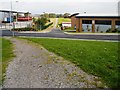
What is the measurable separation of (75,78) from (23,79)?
1.83 meters

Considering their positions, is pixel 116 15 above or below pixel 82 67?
above

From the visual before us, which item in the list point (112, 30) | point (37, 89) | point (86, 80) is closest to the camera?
point (37, 89)

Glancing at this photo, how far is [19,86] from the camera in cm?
790

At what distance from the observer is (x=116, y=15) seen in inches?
2039

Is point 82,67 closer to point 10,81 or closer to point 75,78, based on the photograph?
point 75,78

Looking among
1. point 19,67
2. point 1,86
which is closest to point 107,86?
point 1,86

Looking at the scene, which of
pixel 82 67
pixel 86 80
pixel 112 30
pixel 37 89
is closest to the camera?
pixel 37 89

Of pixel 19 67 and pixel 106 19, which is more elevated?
pixel 106 19

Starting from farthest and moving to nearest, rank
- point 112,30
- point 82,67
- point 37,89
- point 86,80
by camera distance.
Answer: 1. point 112,30
2. point 82,67
3. point 86,80
4. point 37,89

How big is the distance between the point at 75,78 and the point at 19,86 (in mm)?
2004

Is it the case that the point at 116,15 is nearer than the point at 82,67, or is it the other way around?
the point at 82,67

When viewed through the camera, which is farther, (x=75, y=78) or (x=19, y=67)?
(x=19, y=67)

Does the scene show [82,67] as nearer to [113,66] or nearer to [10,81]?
[113,66]

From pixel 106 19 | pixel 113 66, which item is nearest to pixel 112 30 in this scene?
pixel 106 19
